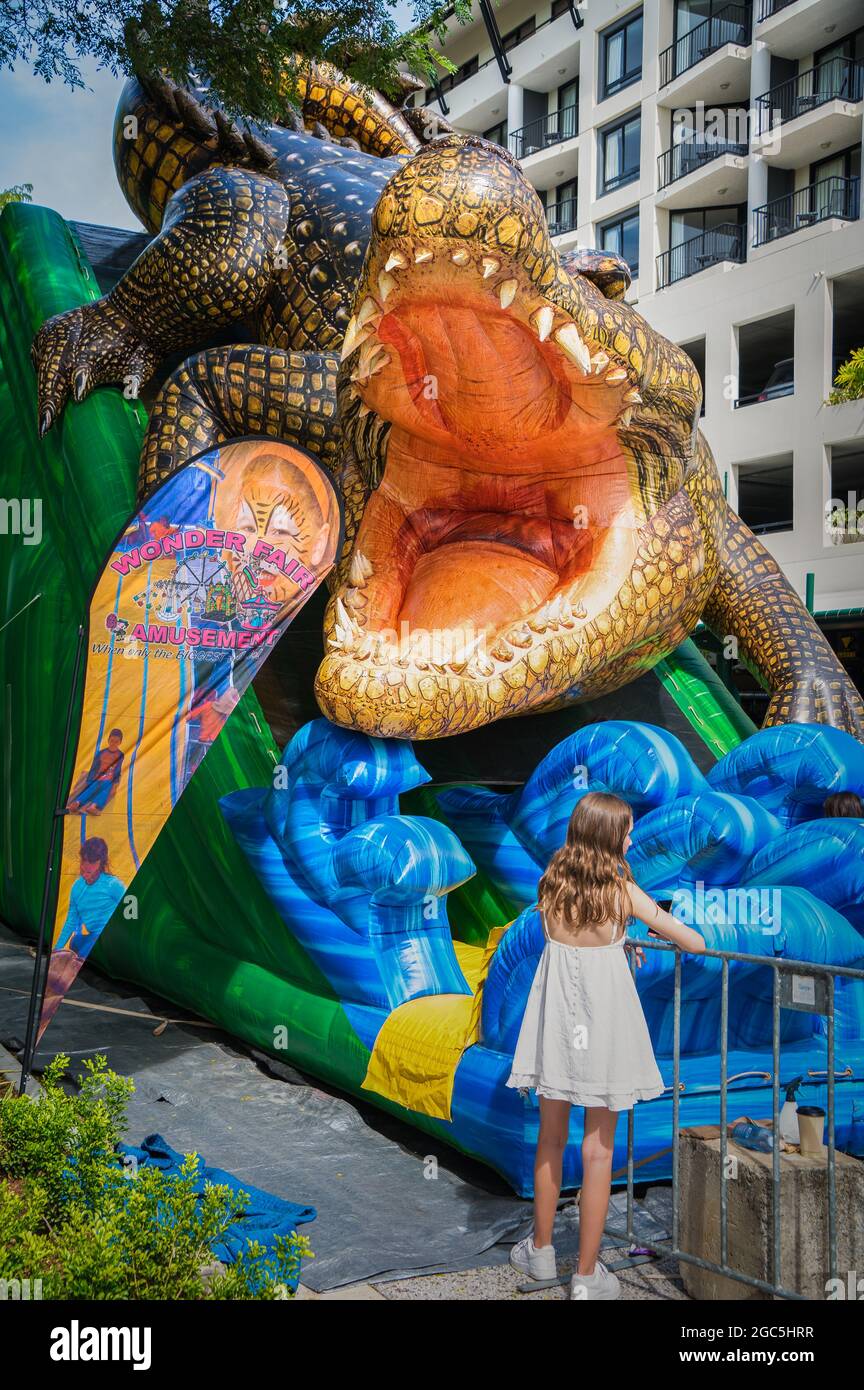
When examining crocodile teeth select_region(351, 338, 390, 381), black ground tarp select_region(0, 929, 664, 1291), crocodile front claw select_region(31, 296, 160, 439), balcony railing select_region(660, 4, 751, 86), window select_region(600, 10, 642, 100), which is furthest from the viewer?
window select_region(600, 10, 642, 100)

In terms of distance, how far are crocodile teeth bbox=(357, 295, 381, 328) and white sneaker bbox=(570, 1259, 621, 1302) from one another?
2.67 metres

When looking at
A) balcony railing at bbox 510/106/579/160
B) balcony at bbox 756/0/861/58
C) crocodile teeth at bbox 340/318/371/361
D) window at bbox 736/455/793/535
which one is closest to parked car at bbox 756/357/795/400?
window at bbox 736/455/793/535

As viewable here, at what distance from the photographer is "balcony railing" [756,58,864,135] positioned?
693 inches

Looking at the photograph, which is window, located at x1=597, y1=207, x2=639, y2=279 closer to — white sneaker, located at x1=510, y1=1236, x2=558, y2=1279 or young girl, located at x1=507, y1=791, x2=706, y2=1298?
young girl, located at x1=507, y1=791, x2=706, y2=1298

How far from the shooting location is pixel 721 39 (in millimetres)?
19812

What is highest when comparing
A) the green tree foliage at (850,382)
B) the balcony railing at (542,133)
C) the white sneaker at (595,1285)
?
the balcony railing at (542,133)

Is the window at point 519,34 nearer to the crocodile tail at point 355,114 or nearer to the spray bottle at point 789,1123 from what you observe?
the crocodile tail at point 355,114

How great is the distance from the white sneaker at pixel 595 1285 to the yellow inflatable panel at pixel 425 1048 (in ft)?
3.10

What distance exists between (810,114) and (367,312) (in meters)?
16.2

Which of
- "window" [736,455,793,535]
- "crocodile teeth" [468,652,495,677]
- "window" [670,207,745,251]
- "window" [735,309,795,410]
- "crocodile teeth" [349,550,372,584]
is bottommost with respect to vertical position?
"crocodile teeth" [468,652,495,677]

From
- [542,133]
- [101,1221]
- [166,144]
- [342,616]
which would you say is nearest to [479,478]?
[342,616]

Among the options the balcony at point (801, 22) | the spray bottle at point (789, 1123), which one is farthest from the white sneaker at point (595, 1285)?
the balcony at point (801, 22)

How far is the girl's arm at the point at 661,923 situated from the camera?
9.88ft

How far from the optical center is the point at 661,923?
3.01 m
